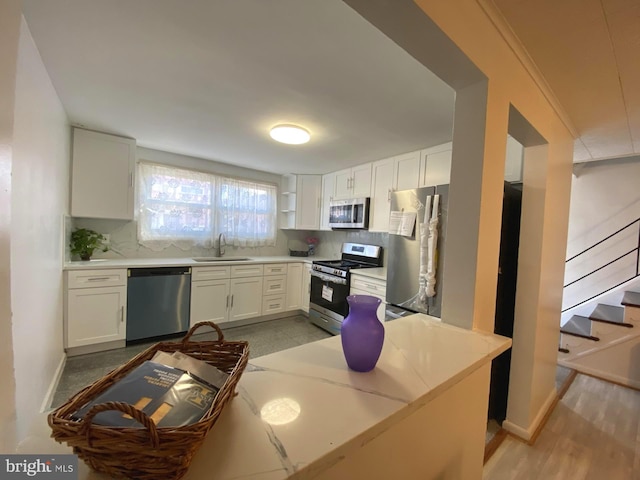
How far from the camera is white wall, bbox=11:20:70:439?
138cm

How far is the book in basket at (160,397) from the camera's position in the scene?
1.45 ft

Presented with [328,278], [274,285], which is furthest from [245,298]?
[328,278]

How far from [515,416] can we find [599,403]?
1.11 m

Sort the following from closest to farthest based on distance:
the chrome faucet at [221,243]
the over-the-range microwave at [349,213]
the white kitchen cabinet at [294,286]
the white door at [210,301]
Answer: the white door at [210,301] → the over-the-range microwave at [349,213] → the chrome faucet at [221,243] → the white kitchen cabinet at [294,286]

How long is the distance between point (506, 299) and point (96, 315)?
3.69 metres

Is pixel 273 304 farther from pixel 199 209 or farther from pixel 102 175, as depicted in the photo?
pixel 102 175

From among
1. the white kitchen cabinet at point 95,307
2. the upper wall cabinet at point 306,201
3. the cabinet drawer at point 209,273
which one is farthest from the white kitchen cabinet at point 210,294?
the upper wall cabinet at point 306,201

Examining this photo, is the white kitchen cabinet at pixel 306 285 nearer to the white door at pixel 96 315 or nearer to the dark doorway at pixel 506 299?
the white door at pixel 96 315

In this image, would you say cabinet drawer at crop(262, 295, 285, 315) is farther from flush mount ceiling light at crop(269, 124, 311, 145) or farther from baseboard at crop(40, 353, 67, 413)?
flush mount ceiling light at crop(269, 124, 311, 145)

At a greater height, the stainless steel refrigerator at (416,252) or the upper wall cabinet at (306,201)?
the upper wall cabinet at (306,201)

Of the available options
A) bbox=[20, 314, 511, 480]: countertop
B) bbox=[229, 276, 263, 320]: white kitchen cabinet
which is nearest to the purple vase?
bbox=[20, 314, 511, 480]: countertop

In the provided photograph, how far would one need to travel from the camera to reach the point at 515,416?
6.40ft

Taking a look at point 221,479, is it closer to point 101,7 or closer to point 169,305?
point 101,7

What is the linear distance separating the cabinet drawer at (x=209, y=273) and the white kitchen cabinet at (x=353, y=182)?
6.11 ft
